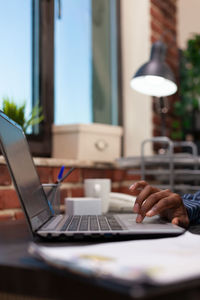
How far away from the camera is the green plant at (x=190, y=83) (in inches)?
99.3

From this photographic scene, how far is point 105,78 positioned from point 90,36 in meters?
0.24

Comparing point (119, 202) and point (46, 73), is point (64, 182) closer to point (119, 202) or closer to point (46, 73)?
point (119, 202)

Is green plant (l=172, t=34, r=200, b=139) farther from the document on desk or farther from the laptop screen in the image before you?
the document on desk

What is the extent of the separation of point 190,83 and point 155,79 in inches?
51.5

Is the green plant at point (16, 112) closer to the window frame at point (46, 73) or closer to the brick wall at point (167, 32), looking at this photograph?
the window frame at point (46, 73)

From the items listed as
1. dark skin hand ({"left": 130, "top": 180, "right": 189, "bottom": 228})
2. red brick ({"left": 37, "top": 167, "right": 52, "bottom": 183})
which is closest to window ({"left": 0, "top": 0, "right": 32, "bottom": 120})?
red brick ({"left": 37, "top": 167, "right": 52, "bottom": 183})

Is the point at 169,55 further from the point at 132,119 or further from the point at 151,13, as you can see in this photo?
the point at 132,119

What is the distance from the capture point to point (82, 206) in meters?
0.99

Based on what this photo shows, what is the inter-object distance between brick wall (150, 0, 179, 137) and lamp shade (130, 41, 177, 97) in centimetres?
84

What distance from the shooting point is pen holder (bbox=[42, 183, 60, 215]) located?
2.88ft

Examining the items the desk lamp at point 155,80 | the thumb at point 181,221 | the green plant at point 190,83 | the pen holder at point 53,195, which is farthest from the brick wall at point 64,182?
the green plant at point 190,83

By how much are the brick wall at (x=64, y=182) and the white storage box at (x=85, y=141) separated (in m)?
0.08

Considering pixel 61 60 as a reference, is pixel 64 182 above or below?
below

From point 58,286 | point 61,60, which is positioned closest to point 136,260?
point 58,286
